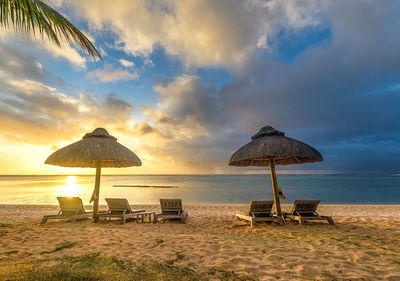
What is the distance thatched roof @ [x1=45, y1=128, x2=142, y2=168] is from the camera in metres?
6.47

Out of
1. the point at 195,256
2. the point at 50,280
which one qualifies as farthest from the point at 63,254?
the point at 195,256

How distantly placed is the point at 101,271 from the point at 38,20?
4375mm

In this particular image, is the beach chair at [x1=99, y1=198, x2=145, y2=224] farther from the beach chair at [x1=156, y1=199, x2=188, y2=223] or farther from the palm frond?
the palm frond

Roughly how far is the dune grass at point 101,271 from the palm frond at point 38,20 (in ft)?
12.6

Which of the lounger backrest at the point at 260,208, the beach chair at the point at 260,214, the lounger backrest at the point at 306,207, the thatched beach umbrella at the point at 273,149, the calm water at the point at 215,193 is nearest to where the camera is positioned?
the thatched beach umbrella at the point at 273,149

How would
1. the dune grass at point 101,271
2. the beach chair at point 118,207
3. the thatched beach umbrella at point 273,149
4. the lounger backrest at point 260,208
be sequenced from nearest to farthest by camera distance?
the dune grass at point 101,271
the thatched beach umbrella at point 273,149
the lounger backrest at point 260,208
the beach chair at point 118,207

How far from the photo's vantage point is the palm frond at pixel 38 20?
11.0ft

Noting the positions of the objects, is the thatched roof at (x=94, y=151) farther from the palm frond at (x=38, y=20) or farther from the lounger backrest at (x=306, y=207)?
the lounger backrest at (x=306, y=207)

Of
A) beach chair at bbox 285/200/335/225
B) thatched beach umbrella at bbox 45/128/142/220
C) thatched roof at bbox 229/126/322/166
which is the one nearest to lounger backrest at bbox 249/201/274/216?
beach chair at bbox 285/200/335/225

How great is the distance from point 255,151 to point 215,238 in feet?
9.74

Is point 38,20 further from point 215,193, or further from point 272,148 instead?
point 215,193

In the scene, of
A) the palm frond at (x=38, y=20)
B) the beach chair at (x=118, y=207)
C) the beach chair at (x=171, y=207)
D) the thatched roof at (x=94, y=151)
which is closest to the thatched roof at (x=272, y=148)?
the beach chair at (x=171, y=207)

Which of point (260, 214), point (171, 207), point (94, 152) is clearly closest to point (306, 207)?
point (260, 214)

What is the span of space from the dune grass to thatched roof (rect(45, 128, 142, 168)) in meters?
3.73
